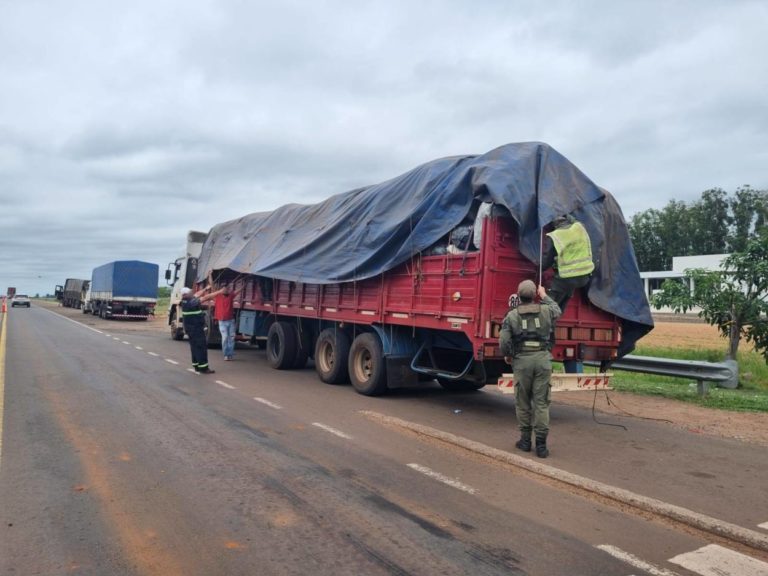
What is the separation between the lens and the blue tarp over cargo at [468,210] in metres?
7.72

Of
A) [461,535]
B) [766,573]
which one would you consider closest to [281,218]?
[461,535]

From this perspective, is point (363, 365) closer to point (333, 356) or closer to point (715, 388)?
point (333, 356)

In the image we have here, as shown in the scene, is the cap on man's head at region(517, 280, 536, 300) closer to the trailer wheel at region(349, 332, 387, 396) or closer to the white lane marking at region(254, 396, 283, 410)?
the trailer wheel at region(349, 332, 387, 396)

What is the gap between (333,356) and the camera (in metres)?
11.0

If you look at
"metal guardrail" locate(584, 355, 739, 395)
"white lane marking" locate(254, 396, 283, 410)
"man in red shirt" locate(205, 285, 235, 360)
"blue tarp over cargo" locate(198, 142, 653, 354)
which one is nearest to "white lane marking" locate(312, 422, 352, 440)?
"white lane marking" locate(254, 396, 283, 410)

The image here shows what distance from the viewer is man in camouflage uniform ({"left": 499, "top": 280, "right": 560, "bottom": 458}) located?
6.36 meters

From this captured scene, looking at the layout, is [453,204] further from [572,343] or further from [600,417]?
[600,417]

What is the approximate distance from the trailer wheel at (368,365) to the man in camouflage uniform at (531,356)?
3335 millimetres

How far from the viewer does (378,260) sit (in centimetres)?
969

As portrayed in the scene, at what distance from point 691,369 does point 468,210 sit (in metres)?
Answer: 5.09

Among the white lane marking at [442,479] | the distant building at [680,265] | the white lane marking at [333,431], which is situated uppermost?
the distant building at [680,265]

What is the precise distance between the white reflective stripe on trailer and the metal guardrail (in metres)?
2.15

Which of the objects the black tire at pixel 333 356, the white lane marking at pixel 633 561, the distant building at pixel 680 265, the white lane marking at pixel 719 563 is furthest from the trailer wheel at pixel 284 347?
the distant building at pixel 680 265

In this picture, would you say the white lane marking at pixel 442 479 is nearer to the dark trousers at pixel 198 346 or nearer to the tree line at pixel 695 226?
the dark trousers at pixel 198 346
